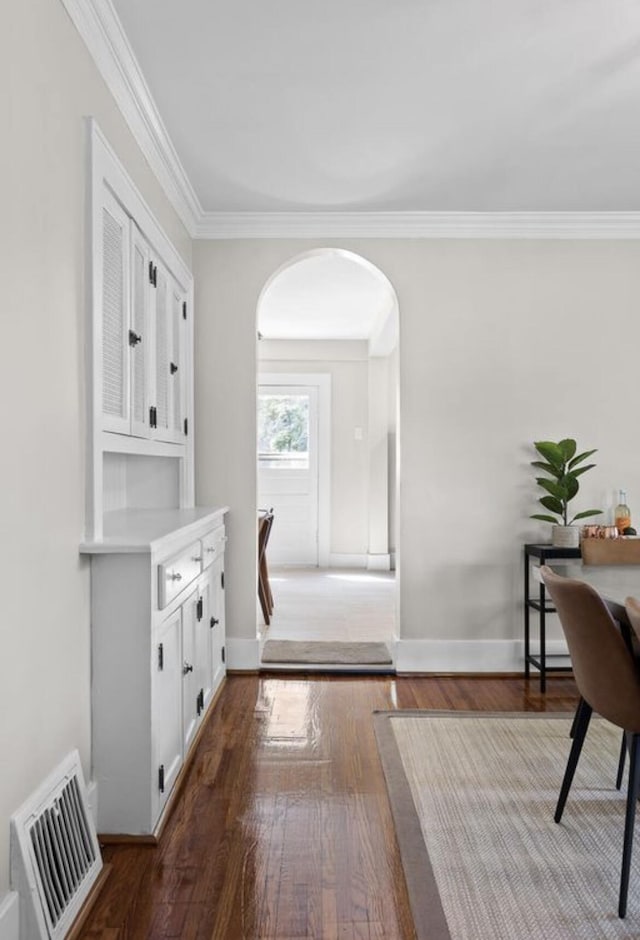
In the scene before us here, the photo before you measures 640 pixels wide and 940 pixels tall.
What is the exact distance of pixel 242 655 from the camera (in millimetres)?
4102

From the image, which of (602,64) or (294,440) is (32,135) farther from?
(294,440)

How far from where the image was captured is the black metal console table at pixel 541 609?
3.75 m

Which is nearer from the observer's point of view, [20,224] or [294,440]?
[20,224]

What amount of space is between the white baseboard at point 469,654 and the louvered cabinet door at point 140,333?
2.02 meters

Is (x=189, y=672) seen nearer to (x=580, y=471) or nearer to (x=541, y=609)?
(x=541, y=609)

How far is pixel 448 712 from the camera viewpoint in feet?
11.3

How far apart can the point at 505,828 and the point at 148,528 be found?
157cm

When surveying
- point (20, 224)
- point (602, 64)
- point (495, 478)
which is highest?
point (602, 64)

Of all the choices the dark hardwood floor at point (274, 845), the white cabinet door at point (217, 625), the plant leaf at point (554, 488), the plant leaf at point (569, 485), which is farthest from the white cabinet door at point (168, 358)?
the plant leaf at point (569, 485)

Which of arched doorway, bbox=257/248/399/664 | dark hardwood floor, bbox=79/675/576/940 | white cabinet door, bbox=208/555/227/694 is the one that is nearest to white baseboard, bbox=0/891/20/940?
dark hardwood floor, bbox=79/675/576/940

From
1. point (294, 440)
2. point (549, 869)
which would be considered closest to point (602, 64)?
point (549, 869)

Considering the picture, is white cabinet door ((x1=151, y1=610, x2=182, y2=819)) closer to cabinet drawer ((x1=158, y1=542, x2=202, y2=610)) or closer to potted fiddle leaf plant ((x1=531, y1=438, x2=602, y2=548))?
cabinet drawer ((x1=158, y1=542, x2=202, y2=610))

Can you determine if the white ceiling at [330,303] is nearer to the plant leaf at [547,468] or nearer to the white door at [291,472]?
the white door at [291,472]

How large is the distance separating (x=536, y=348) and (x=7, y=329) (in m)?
3.17
